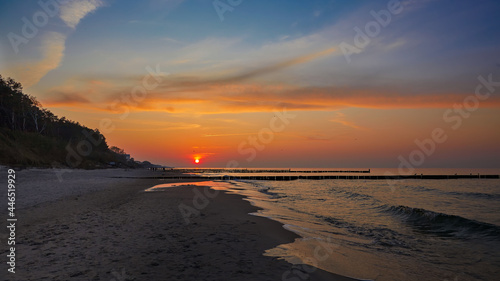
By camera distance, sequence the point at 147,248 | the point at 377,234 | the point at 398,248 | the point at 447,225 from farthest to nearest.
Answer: the point at 447,225 < the point at 377,234 < the point at 398,248 < the point at 147,248

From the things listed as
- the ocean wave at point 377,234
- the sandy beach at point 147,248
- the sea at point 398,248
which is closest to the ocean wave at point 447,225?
the sea at point 398,248

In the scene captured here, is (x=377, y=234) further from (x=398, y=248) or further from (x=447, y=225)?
(x=447, y=225)

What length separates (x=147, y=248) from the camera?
310 inches

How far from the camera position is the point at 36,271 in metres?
5.92

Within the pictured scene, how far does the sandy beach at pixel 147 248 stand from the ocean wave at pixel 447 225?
8.25 m

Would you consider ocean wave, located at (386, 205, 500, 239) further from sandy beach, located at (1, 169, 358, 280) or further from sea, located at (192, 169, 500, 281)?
sandy beach, located at (1, 169, 358, 280)

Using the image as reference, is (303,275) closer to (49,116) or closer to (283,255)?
(283,255)

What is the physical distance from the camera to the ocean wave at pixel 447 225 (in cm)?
1321

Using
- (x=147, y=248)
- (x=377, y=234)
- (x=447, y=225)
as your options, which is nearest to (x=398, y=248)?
(x=377, y=234)

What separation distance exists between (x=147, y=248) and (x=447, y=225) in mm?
15171

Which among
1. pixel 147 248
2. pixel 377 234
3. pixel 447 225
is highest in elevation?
pixel 147 248

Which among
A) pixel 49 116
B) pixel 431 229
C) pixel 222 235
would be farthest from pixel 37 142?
pixel 431 229

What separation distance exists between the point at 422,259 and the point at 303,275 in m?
4.89

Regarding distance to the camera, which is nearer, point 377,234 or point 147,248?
point 147,248
